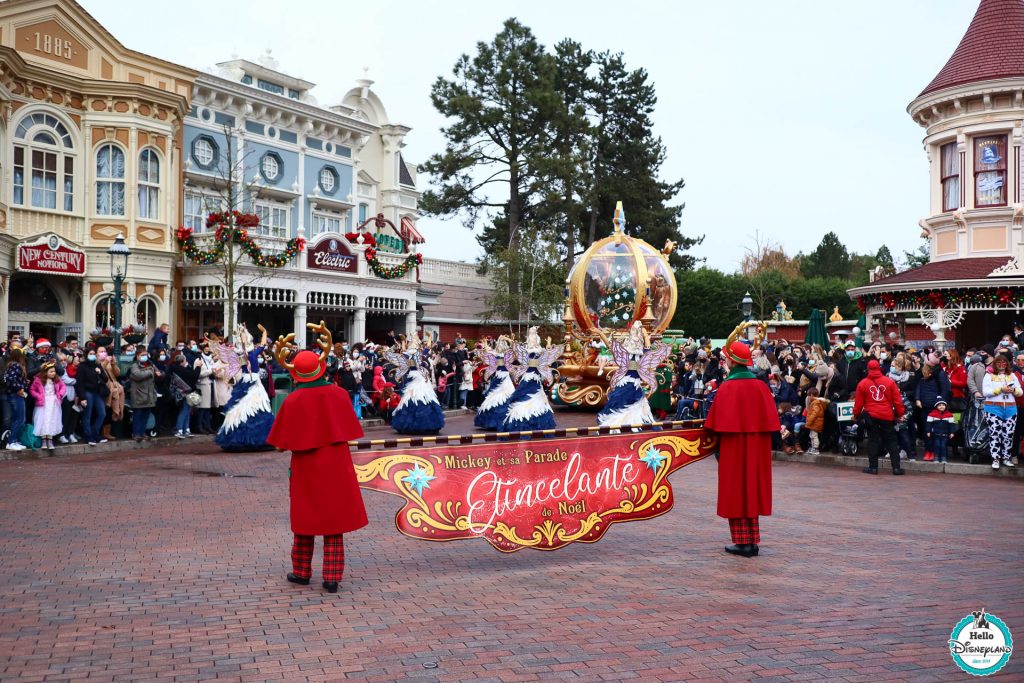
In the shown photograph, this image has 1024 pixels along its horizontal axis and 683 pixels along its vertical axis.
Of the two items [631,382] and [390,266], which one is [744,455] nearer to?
[631,382]

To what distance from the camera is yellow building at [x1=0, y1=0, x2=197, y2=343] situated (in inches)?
851

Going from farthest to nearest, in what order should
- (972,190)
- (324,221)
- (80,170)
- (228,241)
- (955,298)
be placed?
1. (324,221)
2. (972,190)
3. (80,170)
4. (228,241)
5. (955,298)

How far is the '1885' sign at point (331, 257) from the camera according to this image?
2720 cm

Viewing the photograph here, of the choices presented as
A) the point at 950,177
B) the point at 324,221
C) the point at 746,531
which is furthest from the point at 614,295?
the point at 746,531

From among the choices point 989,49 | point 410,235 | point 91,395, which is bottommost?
point 91,395

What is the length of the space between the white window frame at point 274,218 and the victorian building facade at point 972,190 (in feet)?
56.8

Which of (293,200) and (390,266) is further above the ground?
(293,200)

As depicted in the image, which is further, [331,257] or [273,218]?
[273,218]

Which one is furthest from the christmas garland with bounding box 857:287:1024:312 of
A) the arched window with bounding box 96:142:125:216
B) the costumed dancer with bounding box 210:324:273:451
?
the arched window with bounding box 96:142:125:216

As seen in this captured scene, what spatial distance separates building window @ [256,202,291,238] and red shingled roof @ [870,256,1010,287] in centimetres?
1769

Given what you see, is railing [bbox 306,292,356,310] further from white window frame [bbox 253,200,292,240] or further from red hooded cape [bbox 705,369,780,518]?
red hooded cape [bbox 705,369,780,518]

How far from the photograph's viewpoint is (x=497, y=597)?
6.68 meters

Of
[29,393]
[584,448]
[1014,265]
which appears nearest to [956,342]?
[1014,265]

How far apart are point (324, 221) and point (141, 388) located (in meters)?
16.0
